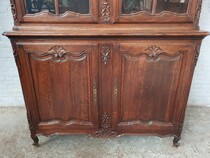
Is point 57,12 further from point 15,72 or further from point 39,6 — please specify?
point 15,72

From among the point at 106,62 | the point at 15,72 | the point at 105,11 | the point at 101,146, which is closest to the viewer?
the point at 105,11

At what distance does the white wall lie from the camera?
1.66 meters

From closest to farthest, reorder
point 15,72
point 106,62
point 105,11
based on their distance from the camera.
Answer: point 105,11 → point 106,62 → point 15,72

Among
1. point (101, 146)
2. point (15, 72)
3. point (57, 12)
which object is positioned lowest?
point (101, 146)

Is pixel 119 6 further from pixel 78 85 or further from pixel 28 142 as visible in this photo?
pixel 28 142

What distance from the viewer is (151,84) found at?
1.32m

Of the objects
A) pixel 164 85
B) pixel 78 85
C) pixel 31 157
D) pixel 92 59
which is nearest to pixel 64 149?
pixel 31 157

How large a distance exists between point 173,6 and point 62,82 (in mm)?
821

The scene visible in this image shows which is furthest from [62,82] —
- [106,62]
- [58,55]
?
[106,62]

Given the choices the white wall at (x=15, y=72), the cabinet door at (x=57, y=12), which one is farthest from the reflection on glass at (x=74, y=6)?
the white wall at (x=15, y=72)

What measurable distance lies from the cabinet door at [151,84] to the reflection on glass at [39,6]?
45 centimetres

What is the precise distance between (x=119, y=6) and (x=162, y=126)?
35.8 inches

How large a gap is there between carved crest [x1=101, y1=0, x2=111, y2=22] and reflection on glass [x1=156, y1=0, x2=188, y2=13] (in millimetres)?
283

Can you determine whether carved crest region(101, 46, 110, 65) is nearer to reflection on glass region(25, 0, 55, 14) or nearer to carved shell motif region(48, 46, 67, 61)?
carved shell motif region(48, 46, 67, 61)
